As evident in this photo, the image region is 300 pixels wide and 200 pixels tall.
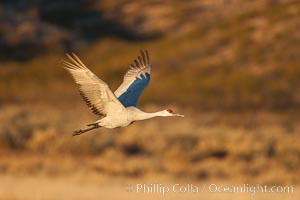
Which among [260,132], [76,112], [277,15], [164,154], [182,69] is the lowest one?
[164,154]

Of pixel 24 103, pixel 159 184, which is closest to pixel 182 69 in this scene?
pixel 24 103

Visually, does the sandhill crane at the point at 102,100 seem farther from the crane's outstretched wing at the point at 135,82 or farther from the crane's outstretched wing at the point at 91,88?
the crane's outstretched wing at the point at 135,82

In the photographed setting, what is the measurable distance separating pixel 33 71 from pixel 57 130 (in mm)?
19225

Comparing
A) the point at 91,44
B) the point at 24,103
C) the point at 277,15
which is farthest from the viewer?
the point at 91,44

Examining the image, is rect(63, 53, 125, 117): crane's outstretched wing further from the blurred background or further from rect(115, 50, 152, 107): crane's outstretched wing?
the blurred background

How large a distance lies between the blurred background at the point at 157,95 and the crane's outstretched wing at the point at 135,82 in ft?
7.70

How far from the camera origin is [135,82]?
1248cm

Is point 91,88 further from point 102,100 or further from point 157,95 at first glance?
point 157,95

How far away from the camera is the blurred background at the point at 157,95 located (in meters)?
18.8

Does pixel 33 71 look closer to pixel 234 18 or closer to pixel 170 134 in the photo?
pixel 234 18

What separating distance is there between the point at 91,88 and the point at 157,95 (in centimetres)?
2442

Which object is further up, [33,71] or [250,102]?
[33,71]

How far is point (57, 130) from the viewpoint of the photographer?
2212 cm

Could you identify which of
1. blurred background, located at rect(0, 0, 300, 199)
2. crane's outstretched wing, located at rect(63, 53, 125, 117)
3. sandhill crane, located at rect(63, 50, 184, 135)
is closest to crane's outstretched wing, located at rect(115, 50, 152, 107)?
sandhill crane, located at rect(63, 50, 184, 135)
